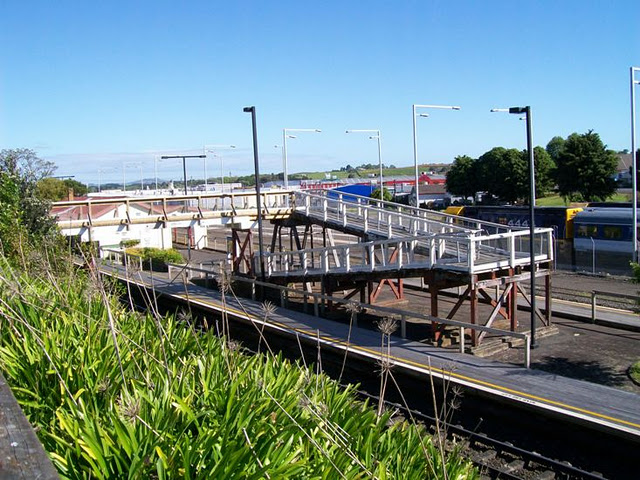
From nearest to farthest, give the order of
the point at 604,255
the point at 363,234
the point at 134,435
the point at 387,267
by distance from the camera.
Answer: the point at 134,435 < the point at 387,267 < the point at 363,234 < the point at 604,255

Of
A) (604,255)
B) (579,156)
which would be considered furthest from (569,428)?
(579,156)

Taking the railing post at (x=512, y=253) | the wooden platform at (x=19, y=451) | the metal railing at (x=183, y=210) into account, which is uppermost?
the metal railing at (x=183, y=210)

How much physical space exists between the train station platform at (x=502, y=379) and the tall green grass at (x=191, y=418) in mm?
910

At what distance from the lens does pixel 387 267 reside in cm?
1895

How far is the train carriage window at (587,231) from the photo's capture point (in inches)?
1388

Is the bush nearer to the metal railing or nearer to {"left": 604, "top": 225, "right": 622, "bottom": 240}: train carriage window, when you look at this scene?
the metal railing

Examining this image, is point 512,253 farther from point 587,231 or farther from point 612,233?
point 587,231

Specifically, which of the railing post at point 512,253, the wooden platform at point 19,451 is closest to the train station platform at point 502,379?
the railing post at point 512,253

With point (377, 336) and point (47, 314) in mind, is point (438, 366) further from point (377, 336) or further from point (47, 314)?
point (47, 314)

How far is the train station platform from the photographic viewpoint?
10.8 m

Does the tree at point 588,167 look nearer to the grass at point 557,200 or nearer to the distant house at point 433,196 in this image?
the grass at point 557,200

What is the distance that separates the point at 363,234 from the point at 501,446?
460 inches

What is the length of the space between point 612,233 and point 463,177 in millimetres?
38690

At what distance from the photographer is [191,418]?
19.5 feet
